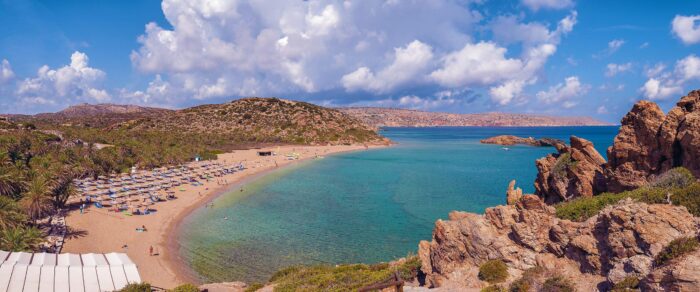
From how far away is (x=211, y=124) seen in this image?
5866 inches

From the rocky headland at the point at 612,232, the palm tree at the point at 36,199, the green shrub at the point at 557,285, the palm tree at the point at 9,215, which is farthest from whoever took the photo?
the palm tree at the point at 36,199

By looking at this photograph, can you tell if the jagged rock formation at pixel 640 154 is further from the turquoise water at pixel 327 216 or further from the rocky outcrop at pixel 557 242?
the turquoise water at pixel 327 216

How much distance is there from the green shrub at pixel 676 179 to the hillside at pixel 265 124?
12131 centimetres

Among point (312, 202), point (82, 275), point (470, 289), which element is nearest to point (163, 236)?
point (82, 275)

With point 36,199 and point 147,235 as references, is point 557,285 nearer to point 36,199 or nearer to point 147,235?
point 147,235

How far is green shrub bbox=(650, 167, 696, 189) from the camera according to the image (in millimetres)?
16478

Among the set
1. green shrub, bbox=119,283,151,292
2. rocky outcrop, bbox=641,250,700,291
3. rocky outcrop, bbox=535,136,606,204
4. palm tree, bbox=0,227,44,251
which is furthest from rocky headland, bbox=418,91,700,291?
palm tree, bbox=0,227,44,251

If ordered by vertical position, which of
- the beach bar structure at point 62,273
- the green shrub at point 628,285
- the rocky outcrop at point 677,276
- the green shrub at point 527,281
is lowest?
the beach bar structure at point 62,273

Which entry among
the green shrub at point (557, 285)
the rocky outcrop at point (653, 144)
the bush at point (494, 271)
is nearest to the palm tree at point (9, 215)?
the bush at point (494, 271)

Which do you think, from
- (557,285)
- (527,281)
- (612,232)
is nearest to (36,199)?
(527,281)

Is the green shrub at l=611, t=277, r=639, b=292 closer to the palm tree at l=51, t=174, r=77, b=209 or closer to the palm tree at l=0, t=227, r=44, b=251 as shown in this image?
the palm tree at l=0, t=227, r=44, b=251

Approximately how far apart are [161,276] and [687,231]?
28.7 metres

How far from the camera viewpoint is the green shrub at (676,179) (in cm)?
1648

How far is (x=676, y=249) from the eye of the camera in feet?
30.7
